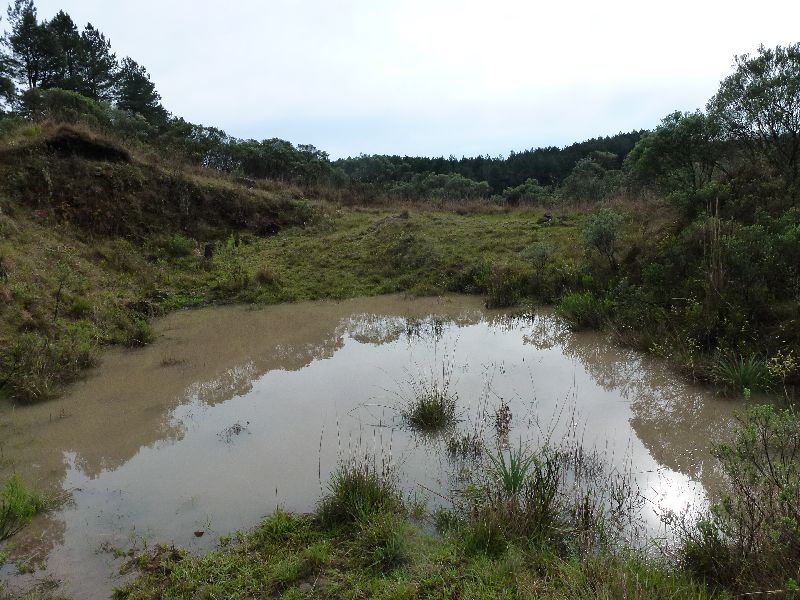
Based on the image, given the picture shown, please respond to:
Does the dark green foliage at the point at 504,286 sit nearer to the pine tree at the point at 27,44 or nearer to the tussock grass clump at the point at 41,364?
the tussock grass clump at the point at 41,364

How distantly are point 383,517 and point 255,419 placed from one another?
336cm

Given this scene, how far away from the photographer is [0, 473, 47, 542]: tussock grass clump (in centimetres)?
448

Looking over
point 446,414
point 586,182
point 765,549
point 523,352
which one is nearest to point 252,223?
point 523,352

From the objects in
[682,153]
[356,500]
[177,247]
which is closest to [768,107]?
[682,153]

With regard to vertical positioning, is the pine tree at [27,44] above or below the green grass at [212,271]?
above

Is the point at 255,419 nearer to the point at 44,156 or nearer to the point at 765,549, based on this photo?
the point at 765,549

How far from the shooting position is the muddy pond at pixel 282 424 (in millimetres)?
4758

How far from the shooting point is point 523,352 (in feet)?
31.5

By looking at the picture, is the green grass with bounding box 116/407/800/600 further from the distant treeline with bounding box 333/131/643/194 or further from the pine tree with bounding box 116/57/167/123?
the distant treeline with bounding box 333/131/643/194

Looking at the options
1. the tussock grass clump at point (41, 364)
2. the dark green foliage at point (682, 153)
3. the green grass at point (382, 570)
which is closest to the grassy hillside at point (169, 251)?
the tussock grass clump at point (41, 364)

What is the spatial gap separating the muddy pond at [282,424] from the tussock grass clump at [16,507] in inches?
4.3

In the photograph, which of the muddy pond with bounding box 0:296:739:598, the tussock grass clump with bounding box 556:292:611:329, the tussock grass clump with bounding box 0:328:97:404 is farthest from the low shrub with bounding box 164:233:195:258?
the tussock grass clump with bounding box 556:292:611:329

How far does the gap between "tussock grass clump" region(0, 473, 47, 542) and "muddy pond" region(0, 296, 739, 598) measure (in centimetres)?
11

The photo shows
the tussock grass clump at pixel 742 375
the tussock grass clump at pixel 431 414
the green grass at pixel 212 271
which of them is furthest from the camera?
the green grass at pixel 212 271
